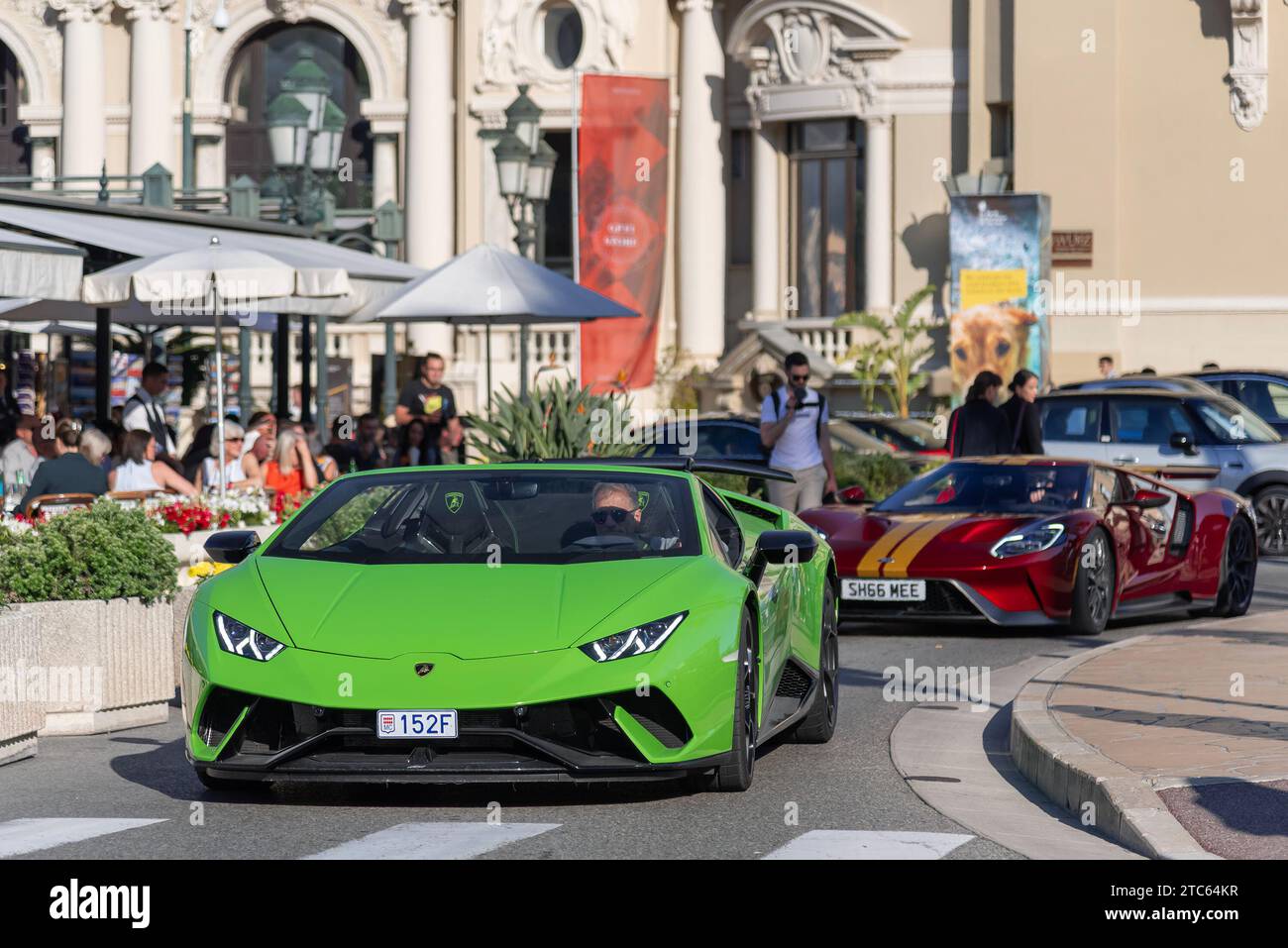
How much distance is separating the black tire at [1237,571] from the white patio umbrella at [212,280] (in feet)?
23.3

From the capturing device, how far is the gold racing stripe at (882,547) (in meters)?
16.0

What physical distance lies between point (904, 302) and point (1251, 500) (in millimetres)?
17759

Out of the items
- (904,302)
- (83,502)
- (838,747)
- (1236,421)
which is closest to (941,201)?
(904,302)

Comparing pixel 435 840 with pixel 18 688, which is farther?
pixel 18 688

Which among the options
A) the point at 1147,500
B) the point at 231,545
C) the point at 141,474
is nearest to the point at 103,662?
the point at 231,545

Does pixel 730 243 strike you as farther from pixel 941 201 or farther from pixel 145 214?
pixel 145 214

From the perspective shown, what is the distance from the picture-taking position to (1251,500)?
23.3 meters

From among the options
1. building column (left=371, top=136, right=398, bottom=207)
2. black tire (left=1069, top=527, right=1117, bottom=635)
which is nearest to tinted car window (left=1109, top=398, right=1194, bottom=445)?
black tire (left=1069, top=527, right=1117, bottom=635)

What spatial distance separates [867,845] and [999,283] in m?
30.8

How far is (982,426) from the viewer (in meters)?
19.2

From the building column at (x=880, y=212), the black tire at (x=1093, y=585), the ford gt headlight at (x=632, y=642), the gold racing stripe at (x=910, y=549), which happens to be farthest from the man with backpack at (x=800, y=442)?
the building column at (x=880, y=212)

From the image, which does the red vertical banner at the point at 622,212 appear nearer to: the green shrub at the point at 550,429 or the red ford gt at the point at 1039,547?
the green shrub at the point at 550,429

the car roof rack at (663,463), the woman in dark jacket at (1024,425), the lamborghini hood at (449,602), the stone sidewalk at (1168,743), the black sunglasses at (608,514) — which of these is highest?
the woman in dark jacket at (1024,425)

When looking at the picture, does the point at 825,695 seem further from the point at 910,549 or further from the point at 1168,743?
the point at 910,549
